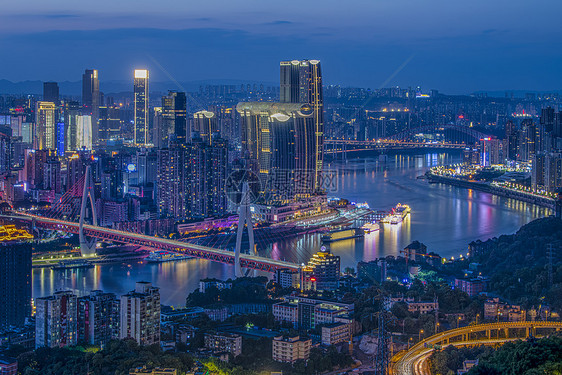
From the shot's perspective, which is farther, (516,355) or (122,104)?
(122,104)

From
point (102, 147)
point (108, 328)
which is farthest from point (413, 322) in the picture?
point (102, 147)

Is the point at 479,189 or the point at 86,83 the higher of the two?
the point at 86,83

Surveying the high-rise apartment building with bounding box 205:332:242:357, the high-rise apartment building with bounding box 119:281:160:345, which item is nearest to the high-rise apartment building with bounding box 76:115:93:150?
the high-rise apartment building with bounding box 119:281:160:345

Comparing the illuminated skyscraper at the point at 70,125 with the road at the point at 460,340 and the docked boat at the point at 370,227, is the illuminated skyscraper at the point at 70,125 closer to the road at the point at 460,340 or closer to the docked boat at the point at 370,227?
the docked boat at the point at 370,227

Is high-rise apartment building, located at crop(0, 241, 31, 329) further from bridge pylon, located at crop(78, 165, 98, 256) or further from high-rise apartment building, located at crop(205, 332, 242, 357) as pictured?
bridge pylon, located at crop(78, 165, 98, 256)

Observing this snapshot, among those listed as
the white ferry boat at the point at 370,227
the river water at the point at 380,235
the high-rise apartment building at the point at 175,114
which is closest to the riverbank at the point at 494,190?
the river water at the point at 380,235

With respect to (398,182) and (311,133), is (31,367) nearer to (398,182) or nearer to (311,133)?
(311,133)

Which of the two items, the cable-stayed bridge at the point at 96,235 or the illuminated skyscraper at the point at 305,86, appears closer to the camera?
the cable-stayed bridge at the point at 96,235

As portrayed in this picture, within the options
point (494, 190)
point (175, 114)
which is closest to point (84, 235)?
point (175, 114)
